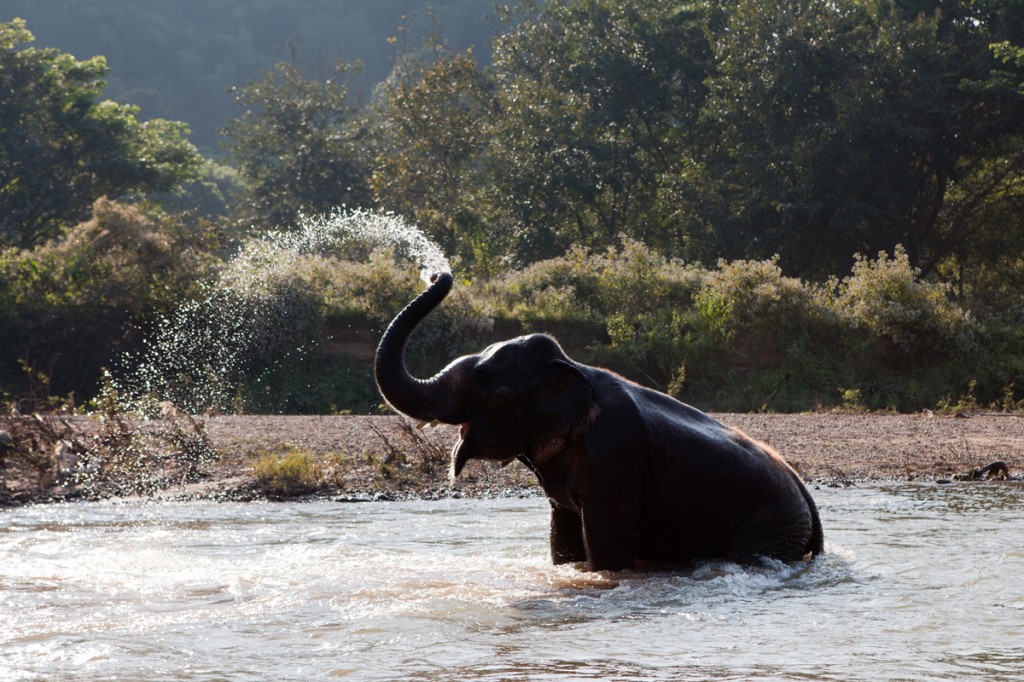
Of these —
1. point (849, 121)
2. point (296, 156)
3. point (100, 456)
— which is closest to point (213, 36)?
point (296, 156)

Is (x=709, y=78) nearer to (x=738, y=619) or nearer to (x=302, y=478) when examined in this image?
(x=302, y=478)

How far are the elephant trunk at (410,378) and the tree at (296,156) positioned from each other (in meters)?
37.3

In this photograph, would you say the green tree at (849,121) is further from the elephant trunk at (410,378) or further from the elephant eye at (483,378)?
the elephant trunk at (410,378)

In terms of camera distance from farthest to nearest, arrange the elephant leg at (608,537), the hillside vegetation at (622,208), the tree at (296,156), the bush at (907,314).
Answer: the tree at (296,156)
the bush at (907,314)
the hillside vegetation at (622,208)
the elephant leg at (608,537)

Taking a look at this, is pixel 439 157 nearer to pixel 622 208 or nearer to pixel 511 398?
pixel 622 208

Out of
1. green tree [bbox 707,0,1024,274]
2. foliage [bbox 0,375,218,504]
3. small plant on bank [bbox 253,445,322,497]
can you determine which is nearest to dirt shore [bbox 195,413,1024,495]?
small plant on bank [bbox 253,445,322,497]

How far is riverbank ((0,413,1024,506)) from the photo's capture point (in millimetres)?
11578

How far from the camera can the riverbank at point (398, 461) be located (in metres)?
11.6

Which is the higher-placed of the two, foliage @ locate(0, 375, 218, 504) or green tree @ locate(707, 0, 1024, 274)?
green tree @ locate(707, 0, 1024, 274)

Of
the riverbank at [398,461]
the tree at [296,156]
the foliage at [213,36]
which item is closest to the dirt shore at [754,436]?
the riverbank at [398,461]

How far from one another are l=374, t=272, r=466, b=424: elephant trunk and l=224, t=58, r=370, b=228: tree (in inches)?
1469

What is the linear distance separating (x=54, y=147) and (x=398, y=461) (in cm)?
2747

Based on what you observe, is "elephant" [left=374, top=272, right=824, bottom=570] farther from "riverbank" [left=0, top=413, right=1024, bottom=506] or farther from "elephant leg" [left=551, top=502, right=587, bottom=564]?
"riverbank" [left=0, top=413, right=1024, bottom=506]

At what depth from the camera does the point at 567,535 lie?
23.0ft
